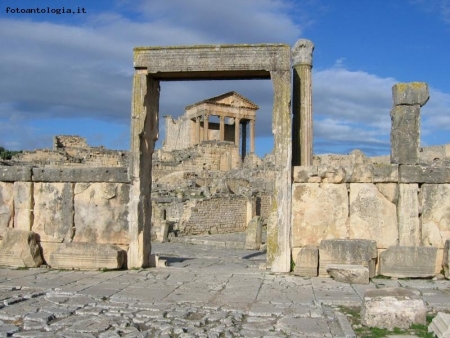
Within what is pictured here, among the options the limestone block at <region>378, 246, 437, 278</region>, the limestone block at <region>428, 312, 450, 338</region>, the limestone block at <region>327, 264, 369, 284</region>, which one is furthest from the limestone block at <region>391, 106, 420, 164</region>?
the limestone block at <region>428, 312, 450, 338</region>

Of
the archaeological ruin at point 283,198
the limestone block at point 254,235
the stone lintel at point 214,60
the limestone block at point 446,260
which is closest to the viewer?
the limestone block at point 446,260

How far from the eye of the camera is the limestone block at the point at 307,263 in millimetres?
8258

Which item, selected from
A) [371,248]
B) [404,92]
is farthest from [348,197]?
[404,92]

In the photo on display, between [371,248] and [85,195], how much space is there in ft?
17.2

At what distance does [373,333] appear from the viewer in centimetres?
496

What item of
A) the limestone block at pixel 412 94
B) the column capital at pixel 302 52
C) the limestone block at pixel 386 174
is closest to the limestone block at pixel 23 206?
the column capital at pixel 302 52

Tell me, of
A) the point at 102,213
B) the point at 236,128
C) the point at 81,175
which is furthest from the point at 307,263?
the point at 236,128

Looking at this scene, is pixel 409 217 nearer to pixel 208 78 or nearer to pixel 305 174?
pixel 305 174

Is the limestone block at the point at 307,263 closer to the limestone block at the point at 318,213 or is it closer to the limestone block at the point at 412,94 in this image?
the limestone block at the point at 318,213

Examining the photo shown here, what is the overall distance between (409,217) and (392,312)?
3618 millimetres

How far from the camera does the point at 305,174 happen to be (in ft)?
28.9

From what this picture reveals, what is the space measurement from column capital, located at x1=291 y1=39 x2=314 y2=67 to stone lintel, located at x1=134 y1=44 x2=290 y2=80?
0.70m

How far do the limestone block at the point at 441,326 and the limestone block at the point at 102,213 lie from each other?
5750mm

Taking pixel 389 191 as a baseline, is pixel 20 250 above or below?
below
